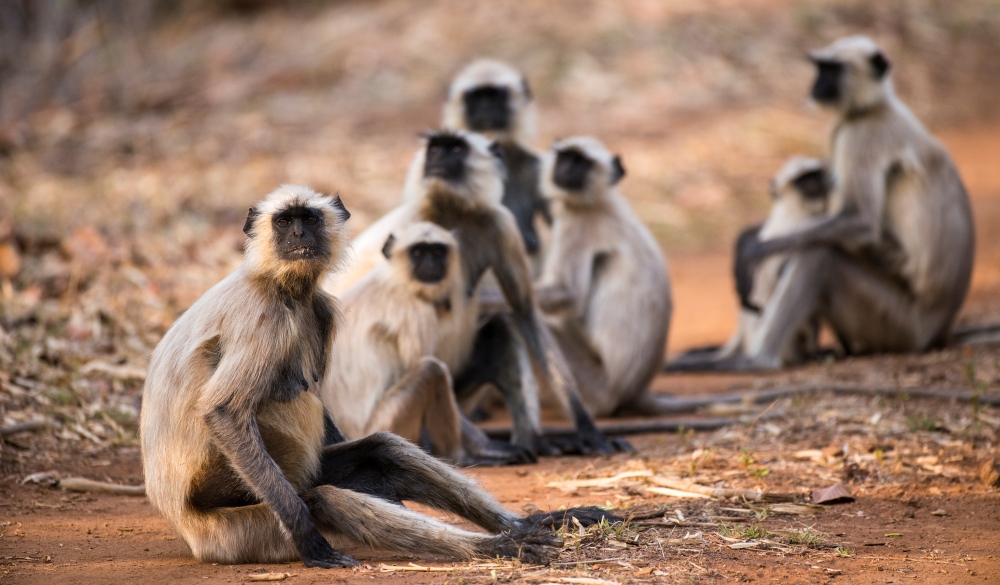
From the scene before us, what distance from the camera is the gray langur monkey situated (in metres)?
7.59

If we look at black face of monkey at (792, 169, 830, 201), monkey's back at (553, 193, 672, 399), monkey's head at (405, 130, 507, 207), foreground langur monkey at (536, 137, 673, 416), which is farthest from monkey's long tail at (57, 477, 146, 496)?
black face of monkey at (792, 169, 830, 201)

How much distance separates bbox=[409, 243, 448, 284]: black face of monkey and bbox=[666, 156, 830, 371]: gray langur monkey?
3.07 metres

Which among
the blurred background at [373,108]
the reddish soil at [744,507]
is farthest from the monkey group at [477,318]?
the blurred background at [373,108]

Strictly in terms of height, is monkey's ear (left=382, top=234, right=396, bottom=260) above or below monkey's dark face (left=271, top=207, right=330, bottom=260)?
below

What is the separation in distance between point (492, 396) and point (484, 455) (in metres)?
1.55

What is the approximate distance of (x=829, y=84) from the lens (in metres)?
7.41

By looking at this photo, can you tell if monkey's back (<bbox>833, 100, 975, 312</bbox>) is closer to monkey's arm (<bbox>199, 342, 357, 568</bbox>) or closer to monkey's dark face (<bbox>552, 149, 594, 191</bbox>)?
monkey's dark face (<bbox>552, 149, 594, 191</bbox>)

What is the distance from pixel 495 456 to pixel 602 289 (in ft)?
5.20

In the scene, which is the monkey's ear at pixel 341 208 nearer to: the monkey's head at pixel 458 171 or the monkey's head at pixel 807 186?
the monkey's head at pixel 458 171

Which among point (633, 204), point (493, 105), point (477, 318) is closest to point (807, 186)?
point (493, 105)

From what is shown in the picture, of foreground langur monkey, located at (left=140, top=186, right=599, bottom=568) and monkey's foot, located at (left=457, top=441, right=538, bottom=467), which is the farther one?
monkey's foot, located at (left=457, top=441, right=538, bottom=467)

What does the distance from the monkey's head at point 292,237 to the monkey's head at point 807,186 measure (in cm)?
481

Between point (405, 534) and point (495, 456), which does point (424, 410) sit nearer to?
point (495, 456)

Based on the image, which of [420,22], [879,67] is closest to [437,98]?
[420,22]
